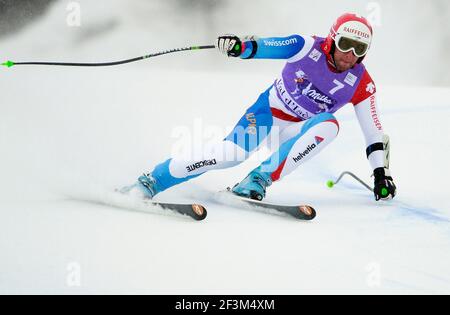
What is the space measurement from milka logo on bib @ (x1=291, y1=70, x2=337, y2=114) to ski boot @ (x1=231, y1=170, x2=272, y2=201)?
520 millimetres

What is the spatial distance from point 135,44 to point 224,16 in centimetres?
139

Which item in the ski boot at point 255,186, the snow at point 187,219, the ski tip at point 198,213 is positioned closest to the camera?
the snow at point 187,219

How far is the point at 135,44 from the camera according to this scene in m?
9.08

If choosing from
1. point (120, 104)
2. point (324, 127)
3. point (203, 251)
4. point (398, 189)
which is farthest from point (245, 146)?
point (120, 104)

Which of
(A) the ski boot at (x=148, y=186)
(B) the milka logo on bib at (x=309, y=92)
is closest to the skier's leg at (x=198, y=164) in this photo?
(A) the ski boot at (x=148, y=186)

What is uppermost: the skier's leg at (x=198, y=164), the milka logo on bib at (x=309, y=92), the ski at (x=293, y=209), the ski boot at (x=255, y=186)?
the milka logo on bib at (x=309, y=92)

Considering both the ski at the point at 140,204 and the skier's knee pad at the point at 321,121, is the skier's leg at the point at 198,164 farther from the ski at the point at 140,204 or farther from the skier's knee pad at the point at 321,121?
the skier's knee pad at the point at 321,121

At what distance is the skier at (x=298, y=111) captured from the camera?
3.33 metres

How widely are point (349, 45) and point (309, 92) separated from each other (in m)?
0.35

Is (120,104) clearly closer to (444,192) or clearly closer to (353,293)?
(444,192)

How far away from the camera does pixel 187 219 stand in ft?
9.92

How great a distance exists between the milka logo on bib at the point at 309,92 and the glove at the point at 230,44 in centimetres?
44

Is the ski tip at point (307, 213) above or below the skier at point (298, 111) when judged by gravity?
below

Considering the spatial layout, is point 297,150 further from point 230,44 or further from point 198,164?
point 230,44
